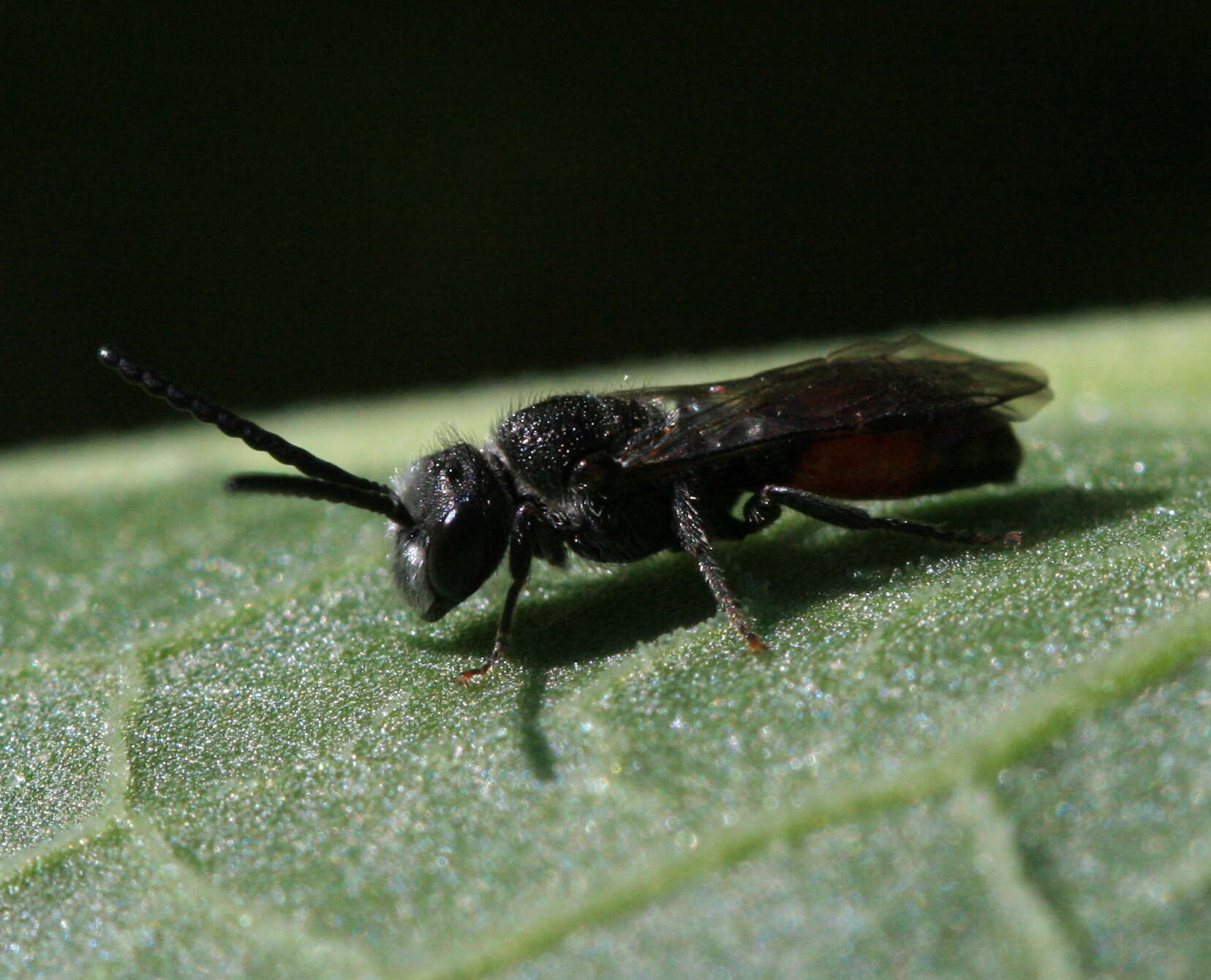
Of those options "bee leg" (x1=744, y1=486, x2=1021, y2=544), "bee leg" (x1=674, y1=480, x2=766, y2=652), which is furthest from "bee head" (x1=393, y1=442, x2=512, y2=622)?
"bee leg" (x1=744, y1=486, x2=1021, y2=544)

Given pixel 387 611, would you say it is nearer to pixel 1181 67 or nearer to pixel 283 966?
pixel 283 966

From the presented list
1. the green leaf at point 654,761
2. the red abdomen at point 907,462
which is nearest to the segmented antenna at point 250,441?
the green leaf at point 654,761

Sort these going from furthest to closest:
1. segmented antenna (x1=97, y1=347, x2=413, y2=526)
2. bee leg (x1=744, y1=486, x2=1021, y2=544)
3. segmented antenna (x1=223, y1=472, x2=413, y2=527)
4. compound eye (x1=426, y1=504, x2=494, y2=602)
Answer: bee leg (x1=744, y1=486, x2=1021, y2=544) < compound eye (x1=426, y1=504, x2=494, y2=602) < segmented antenna (x1=97, y1=347, x2=413, y2=526) < segmented antenna (x1=223, y1=472, x2=413, y2=527)

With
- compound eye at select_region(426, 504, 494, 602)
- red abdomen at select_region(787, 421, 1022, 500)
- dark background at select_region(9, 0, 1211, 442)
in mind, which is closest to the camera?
compound eye at select_region(426, 504, 494, 602)

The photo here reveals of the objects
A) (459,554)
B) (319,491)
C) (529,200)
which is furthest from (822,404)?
(529,200)

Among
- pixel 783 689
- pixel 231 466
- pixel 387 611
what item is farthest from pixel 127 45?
pixel 783 689

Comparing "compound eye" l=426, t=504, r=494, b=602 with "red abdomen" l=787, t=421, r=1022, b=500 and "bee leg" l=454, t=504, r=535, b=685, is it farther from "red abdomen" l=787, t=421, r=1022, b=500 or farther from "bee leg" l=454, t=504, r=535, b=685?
"red abdomen" l=787, t=421, r=1022, b=500

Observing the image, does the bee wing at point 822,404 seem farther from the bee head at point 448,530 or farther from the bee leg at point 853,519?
the bee head at point 448,530
